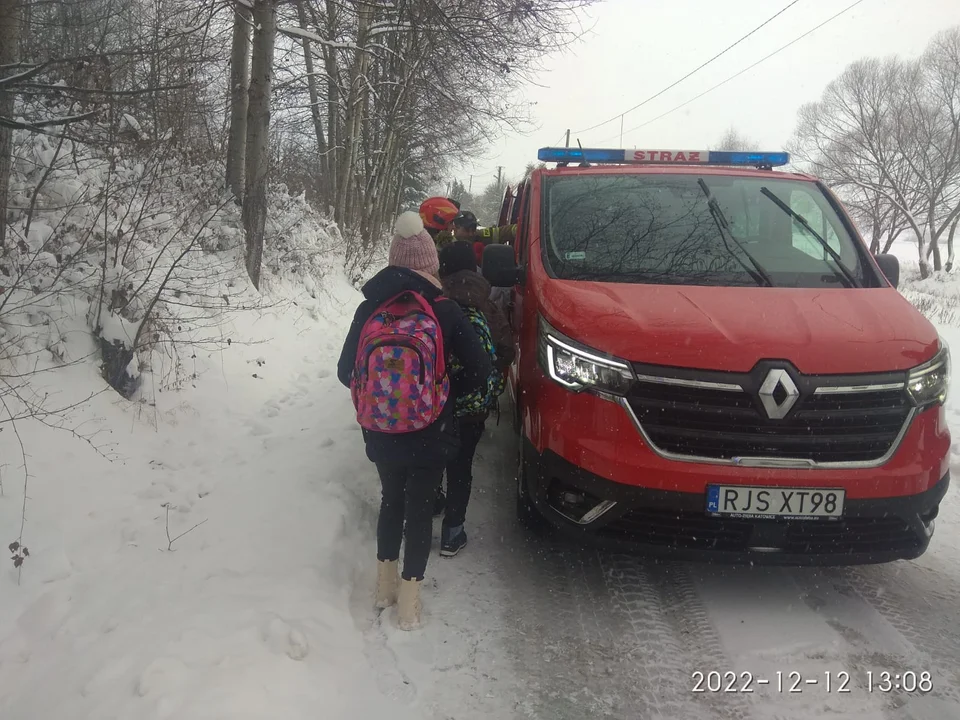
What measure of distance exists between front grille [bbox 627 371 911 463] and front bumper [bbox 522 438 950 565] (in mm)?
222

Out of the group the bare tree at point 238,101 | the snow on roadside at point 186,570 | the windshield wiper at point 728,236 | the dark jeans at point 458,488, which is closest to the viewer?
the snow on roadside at point 186,570

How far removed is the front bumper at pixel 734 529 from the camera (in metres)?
2.80

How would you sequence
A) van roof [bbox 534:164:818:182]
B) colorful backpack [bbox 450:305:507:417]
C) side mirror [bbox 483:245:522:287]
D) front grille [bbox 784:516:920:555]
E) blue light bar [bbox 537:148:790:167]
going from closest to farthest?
front grille [bbox 784:516:920:555] → colorful backpack [bbox 450:305:507:417] → side mirror [bbox 483:245:522:287] → van roof [bbox 534:164:818:182] → blue light bar [bbox 537:148:790:167]

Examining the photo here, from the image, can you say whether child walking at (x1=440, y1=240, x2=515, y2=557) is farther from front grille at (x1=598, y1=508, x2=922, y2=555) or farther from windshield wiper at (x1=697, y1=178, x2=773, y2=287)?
windshield wiper at (x1=697, y1=178, x2=773, y2=287)

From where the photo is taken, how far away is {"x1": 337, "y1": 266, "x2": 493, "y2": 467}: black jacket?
272 cm

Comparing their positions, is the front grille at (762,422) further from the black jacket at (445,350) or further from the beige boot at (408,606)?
the beige boot at (408,606)

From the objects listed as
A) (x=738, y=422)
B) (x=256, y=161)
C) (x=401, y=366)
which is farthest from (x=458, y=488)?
(x=256, y=161)

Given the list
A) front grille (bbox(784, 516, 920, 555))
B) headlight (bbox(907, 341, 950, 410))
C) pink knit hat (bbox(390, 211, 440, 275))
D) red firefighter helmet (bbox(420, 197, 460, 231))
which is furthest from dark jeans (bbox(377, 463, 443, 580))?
red firefighter helmet (bbox(420, 197, 460, 231))

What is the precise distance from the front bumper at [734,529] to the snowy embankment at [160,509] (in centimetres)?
121

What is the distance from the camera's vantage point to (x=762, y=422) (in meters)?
2.76

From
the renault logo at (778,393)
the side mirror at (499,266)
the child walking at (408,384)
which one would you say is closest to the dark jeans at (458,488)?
the child walking at (408,384)

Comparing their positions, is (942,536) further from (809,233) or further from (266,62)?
(266,62)

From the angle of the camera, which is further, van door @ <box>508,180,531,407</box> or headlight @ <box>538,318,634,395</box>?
van door @ <box>508,180,531,407</box>

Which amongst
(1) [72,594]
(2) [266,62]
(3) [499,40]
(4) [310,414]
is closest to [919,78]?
(3) [499,40]
